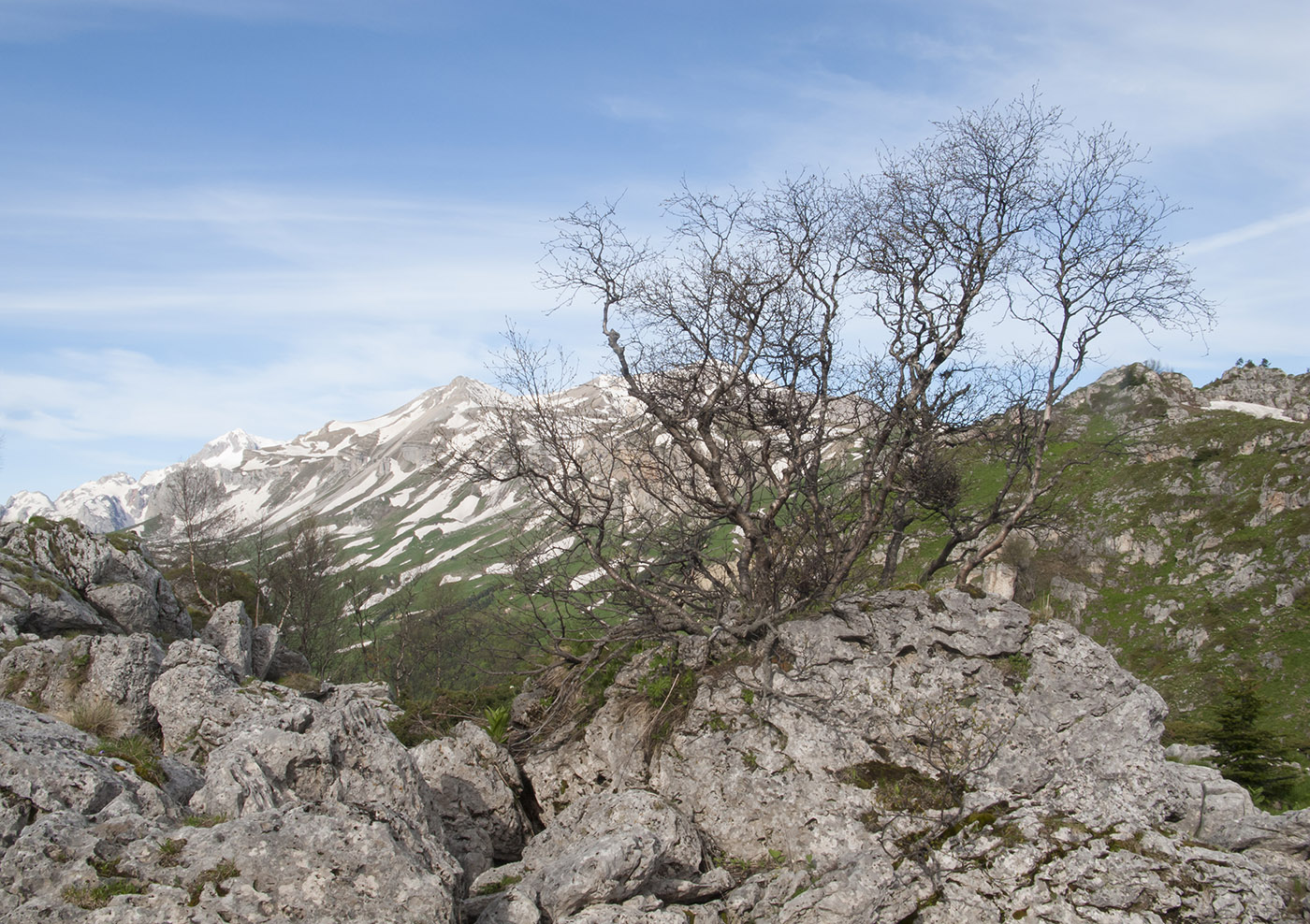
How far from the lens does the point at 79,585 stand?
24719mm

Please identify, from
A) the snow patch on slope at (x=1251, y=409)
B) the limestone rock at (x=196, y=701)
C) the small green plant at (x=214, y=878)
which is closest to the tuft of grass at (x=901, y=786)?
the small green plant at (x=214, y=878)

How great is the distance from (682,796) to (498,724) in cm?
415

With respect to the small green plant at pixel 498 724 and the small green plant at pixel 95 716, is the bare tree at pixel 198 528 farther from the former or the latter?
the small green plant at pixel 498 724

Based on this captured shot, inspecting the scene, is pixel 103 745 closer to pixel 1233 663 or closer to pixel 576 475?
pixel 576 475

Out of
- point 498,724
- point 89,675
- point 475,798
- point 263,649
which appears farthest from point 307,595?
point 475,798

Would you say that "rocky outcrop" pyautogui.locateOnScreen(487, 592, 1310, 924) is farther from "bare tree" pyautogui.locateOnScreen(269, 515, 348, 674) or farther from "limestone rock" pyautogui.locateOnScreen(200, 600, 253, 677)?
"bare tree" pyautogui.locateOnScreen(269, 515, 348, 674)

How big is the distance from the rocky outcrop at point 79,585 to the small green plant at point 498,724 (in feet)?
44.4

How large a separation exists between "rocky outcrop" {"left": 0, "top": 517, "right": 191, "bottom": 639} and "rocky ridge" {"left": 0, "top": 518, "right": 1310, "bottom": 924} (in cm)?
638

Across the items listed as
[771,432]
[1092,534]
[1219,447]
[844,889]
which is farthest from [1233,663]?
[844,889]

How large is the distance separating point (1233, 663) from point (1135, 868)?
125 feet

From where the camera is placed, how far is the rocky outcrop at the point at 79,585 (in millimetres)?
20750

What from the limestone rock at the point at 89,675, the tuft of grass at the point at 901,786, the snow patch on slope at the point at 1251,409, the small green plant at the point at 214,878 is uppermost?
the snow patch on slope at the point at 1251,409

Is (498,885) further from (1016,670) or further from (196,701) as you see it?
(1016,670)

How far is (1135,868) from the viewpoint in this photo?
29.6 ft
